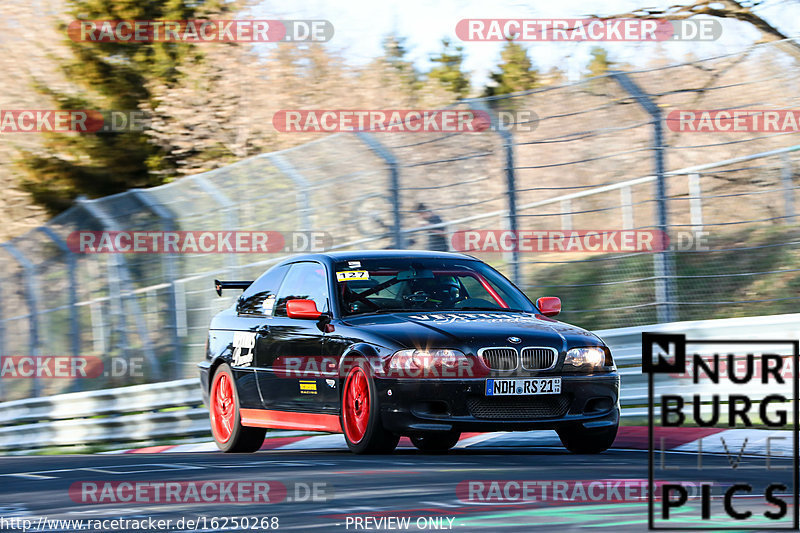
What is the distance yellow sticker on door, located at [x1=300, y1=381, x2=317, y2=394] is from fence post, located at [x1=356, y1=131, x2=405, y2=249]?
4.03 m

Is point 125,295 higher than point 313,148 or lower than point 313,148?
lower

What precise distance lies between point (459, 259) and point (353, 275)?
3.02 ft

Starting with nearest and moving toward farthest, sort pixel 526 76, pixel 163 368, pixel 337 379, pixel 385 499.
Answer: pixel 385 499 < pixel 337 379 < pixel 163 368 < pixel 526 76

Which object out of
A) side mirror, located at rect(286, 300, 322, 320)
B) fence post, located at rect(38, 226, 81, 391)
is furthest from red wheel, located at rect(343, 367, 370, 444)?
fence post, located at rect(38, 226, 81, 391)

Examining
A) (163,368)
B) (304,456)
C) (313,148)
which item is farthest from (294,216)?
(304,456)

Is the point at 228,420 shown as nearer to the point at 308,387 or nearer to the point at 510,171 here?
the point at 308,387

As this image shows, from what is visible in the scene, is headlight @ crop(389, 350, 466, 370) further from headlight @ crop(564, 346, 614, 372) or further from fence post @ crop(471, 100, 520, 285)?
fence post @ crop(471, 100, 520, 285)

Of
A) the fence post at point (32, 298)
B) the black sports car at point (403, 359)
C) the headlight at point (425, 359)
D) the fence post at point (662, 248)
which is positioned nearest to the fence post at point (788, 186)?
the fence post at point (662, 248)

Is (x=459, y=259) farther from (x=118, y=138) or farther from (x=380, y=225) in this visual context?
(x=118, y=138)

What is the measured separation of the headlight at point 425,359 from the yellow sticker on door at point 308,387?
3.34ft

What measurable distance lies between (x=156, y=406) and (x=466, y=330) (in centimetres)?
537

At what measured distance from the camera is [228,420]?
1055 cm

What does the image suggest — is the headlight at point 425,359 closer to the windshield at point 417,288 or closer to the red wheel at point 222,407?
the windshield at point 417,288

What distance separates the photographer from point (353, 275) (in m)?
9.52
